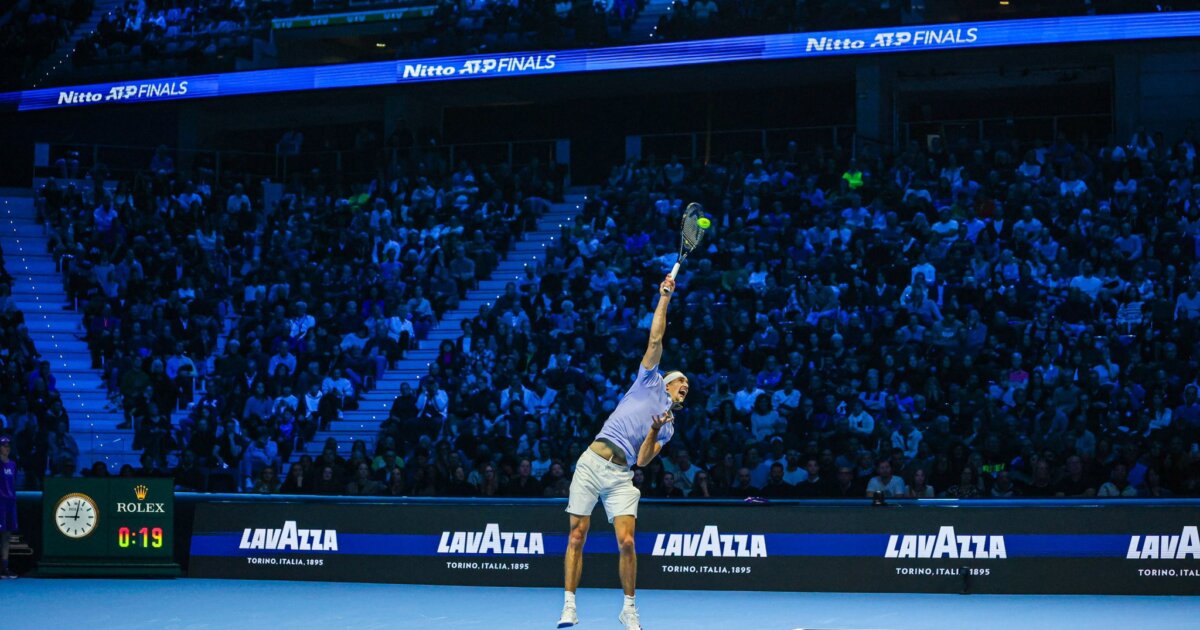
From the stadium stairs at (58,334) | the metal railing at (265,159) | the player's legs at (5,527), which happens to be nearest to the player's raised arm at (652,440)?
the player's legs at (5,527)

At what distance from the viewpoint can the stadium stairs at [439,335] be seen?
2058cm

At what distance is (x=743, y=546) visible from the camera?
13.0 meters

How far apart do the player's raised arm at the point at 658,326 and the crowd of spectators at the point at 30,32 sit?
2395 centimetres

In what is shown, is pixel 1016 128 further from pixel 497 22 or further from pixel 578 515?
pixel 578 515

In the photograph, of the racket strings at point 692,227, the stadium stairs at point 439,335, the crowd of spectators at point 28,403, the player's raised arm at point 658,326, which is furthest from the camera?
the stadium stairs at point 439,335

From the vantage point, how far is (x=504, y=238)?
24906 millimetres

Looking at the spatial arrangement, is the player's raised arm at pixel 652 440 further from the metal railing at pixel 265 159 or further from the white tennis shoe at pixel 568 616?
the metal railing at pixel 265 159

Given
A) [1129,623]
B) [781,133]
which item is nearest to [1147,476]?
[1129,623]

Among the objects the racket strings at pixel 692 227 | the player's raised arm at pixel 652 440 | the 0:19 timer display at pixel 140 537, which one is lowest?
the 0:19 timer display at pixel 140 537

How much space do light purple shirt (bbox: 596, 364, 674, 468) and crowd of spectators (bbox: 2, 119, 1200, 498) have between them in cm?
469

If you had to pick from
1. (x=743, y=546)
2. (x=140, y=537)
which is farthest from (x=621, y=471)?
(x=140, y=537)

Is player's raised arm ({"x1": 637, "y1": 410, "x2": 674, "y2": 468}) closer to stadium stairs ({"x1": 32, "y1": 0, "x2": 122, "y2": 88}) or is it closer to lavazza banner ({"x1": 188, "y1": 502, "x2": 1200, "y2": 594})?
lavazza banner ({"x1": 188, "y1": 502, "x2": 1200, "y2": 594})

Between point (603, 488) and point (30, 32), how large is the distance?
81.4 feet

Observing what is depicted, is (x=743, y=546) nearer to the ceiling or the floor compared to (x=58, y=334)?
nearer to the floor
